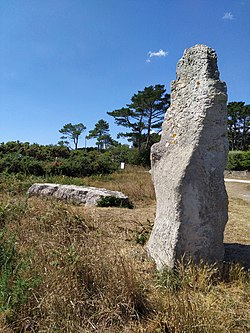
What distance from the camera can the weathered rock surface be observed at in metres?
7.88

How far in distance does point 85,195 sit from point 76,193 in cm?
33

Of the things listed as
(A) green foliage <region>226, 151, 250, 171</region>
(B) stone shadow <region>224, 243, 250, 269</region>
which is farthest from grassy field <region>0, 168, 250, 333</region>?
(A) green foliage <region>226, 151, 250, 171</region>

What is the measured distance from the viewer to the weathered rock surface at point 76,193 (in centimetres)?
788

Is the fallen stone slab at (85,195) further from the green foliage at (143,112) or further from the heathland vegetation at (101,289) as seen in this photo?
the green foliage at (143,112)

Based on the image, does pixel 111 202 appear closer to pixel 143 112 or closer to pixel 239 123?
pixel 143 112

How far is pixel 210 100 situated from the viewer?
330cm

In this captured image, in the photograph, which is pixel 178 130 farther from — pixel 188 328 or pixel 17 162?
pixel 17 162

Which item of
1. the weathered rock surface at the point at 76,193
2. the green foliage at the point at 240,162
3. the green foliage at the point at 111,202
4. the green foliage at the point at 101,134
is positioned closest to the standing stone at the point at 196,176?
the green foliage at the point at 111,202

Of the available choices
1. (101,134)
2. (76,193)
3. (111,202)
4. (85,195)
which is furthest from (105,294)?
(101,134)

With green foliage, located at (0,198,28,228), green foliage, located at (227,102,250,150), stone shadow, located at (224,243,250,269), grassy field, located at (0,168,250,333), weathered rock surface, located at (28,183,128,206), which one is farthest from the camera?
green foliage, located at (227,102,250,150)

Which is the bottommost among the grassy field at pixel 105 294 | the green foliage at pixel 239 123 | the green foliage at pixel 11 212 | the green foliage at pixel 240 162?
the grassy field at pixel 105 294

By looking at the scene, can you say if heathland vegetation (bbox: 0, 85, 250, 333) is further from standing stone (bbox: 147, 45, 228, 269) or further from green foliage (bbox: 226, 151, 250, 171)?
green foliage (bbox: 226, 151, 250, 171)

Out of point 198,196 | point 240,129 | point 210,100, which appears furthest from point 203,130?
point 240,129

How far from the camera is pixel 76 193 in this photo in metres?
8.52
